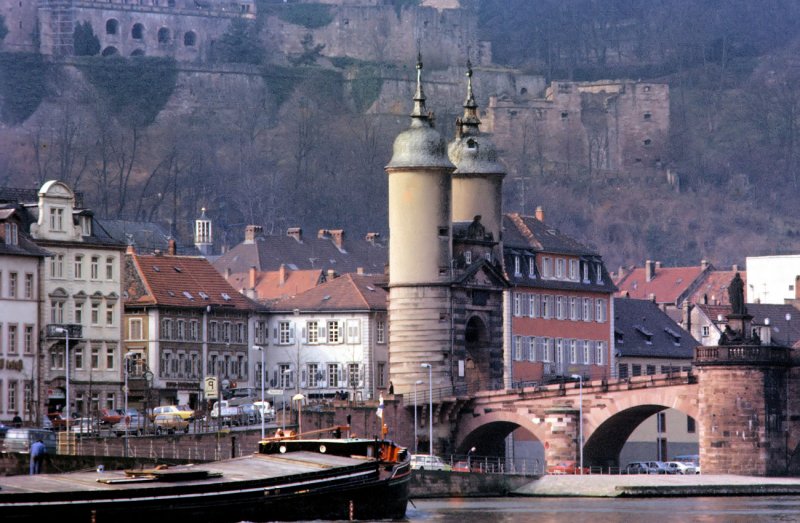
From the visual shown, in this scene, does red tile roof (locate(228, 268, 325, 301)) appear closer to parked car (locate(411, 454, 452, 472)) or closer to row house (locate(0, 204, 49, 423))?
row house (locate(0, 204, 49, 423))

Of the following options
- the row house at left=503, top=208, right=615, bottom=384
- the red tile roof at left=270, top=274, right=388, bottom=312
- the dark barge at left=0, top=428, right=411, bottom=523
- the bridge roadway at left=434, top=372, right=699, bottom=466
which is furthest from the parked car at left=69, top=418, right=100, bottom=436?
the row house at left=503, top=208, right=615, bottom=384

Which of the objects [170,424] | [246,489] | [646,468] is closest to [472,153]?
[646,468]

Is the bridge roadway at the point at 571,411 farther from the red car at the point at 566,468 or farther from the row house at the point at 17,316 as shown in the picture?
the row house at the point at 17,316

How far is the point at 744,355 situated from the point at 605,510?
20740mm

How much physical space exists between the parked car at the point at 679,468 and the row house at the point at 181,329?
22.3m

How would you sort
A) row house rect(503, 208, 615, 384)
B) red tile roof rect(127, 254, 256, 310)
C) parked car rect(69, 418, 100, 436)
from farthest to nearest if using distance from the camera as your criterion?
1. row house rect(503, 208, 615, 384)
2. red tile roof rect(127, 254, 256, 310)
3. parked car rect(69, 418, 100, 436)

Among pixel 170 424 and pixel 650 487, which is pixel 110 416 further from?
pixel 650 487

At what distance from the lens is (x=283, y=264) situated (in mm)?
195625

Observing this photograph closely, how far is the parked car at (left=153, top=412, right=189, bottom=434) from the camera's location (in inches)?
5487

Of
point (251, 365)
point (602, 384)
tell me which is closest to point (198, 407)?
point (251, 365)

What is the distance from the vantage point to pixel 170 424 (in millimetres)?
140250

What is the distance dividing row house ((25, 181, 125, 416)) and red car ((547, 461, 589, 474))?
20750 mm

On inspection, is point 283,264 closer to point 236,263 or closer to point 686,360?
point 236,263

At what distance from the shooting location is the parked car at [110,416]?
139 m
